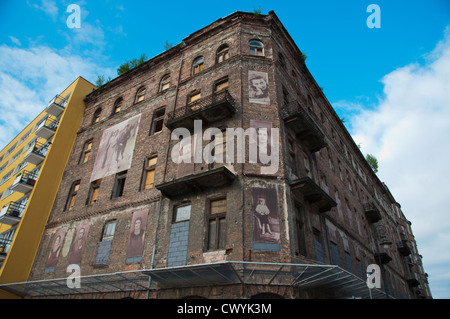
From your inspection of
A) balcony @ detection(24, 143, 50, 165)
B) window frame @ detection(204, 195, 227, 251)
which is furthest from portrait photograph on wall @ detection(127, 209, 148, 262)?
balcony @ detection(24, 143, 50, 165)

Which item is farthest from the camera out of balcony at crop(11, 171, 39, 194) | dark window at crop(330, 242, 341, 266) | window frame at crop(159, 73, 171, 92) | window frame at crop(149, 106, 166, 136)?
balcony at crop(11, 171, 39, 194)

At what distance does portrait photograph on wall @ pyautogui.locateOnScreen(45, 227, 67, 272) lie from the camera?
17312 mm

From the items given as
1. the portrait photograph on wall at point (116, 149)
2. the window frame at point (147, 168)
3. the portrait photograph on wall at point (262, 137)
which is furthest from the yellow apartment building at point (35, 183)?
the portrait photograph on wall at point (262, 137)

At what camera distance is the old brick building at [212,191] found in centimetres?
1163

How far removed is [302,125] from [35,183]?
19.5 metres

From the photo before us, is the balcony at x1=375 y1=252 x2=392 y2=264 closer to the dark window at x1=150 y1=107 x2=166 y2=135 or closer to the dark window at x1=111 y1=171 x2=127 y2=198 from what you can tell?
the dark window at x1=150 y1=107 x2=166 y2=135

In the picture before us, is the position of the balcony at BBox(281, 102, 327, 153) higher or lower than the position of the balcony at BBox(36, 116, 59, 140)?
lower

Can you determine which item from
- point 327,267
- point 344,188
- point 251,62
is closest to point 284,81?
point 251,62

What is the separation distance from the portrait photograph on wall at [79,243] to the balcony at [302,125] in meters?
13.8

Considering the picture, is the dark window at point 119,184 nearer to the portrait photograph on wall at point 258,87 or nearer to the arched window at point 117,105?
the arched window at point 117,105

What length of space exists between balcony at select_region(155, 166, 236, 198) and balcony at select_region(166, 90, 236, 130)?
3.85 metres

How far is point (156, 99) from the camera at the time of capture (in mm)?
20438

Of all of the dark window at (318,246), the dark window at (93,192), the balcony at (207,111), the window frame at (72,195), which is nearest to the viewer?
the dark window at (318,246)
